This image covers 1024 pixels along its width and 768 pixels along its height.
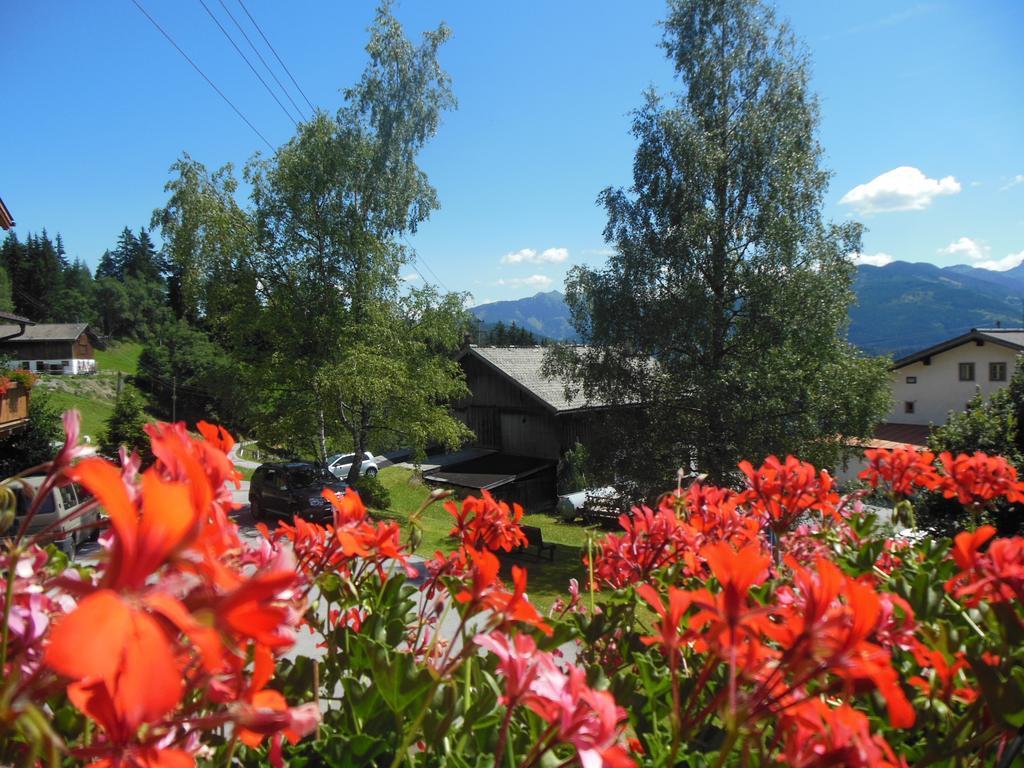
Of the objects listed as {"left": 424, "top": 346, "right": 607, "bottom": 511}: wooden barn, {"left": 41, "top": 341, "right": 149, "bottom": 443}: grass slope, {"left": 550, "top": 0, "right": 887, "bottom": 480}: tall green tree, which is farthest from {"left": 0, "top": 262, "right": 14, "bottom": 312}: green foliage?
{"left": 550, "top": 0, "right": 887, "bottom": 480}: tall green tree

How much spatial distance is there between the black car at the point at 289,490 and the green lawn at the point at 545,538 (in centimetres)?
160

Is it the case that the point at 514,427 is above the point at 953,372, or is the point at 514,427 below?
below

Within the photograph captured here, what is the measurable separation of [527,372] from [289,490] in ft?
37.6

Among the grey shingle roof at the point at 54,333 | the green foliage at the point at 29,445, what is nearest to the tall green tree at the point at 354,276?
the green foliage at the point at 29,445

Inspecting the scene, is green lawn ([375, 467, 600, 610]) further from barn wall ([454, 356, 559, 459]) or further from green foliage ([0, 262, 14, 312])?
green foliage ([0, 262, 14, 312])

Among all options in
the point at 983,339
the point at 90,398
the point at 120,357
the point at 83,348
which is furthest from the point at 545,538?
the point at 120,357

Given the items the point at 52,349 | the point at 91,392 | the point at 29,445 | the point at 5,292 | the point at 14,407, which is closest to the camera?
the point at 14,407

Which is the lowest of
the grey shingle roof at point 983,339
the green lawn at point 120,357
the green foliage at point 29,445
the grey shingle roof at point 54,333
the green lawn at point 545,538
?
the green lawn at point 545,538

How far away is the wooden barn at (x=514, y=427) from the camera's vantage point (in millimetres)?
20047

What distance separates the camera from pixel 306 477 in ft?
43.9

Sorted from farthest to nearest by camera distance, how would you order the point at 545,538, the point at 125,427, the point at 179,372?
the point at 179,372
the point at 125,427
the point at 545,538

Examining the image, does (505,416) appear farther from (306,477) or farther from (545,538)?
(306,477)

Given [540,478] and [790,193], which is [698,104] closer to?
[790,193]

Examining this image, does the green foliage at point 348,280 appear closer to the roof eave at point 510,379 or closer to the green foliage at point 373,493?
the green foliage at point 373,493
